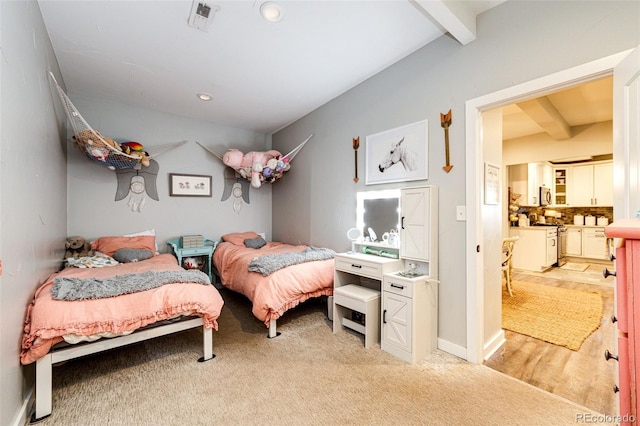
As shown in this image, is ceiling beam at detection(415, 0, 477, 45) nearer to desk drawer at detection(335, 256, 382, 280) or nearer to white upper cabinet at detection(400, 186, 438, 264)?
white upper cabinet at detection(400, 186, 438, 264)

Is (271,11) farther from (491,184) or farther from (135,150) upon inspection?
(135,150)

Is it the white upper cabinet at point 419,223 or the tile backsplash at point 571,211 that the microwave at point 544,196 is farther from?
the white upper cabinet at point 419,223

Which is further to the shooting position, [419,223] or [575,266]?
[575,266]

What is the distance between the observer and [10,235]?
1371 mm

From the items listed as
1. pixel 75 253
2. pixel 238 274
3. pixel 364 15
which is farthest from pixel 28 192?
pixel 364 15

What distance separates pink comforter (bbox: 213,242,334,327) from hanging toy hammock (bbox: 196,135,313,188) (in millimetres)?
1262

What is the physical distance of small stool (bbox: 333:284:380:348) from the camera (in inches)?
92.1

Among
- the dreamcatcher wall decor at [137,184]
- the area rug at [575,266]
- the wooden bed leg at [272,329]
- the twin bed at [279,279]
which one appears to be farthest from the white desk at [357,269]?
the area rug at [575,266]

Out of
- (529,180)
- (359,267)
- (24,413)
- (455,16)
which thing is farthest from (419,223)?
(529,180)

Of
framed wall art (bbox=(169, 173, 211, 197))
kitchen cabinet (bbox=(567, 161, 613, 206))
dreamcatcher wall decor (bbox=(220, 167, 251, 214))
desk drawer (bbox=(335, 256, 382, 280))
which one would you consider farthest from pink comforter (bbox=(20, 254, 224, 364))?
kitchen cabinet (bbox=(567, 161, 613, 206))

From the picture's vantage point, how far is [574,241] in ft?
19.4

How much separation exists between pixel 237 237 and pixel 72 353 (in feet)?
8.49

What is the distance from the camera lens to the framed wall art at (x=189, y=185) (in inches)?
155

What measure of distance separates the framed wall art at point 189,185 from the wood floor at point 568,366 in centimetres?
404
